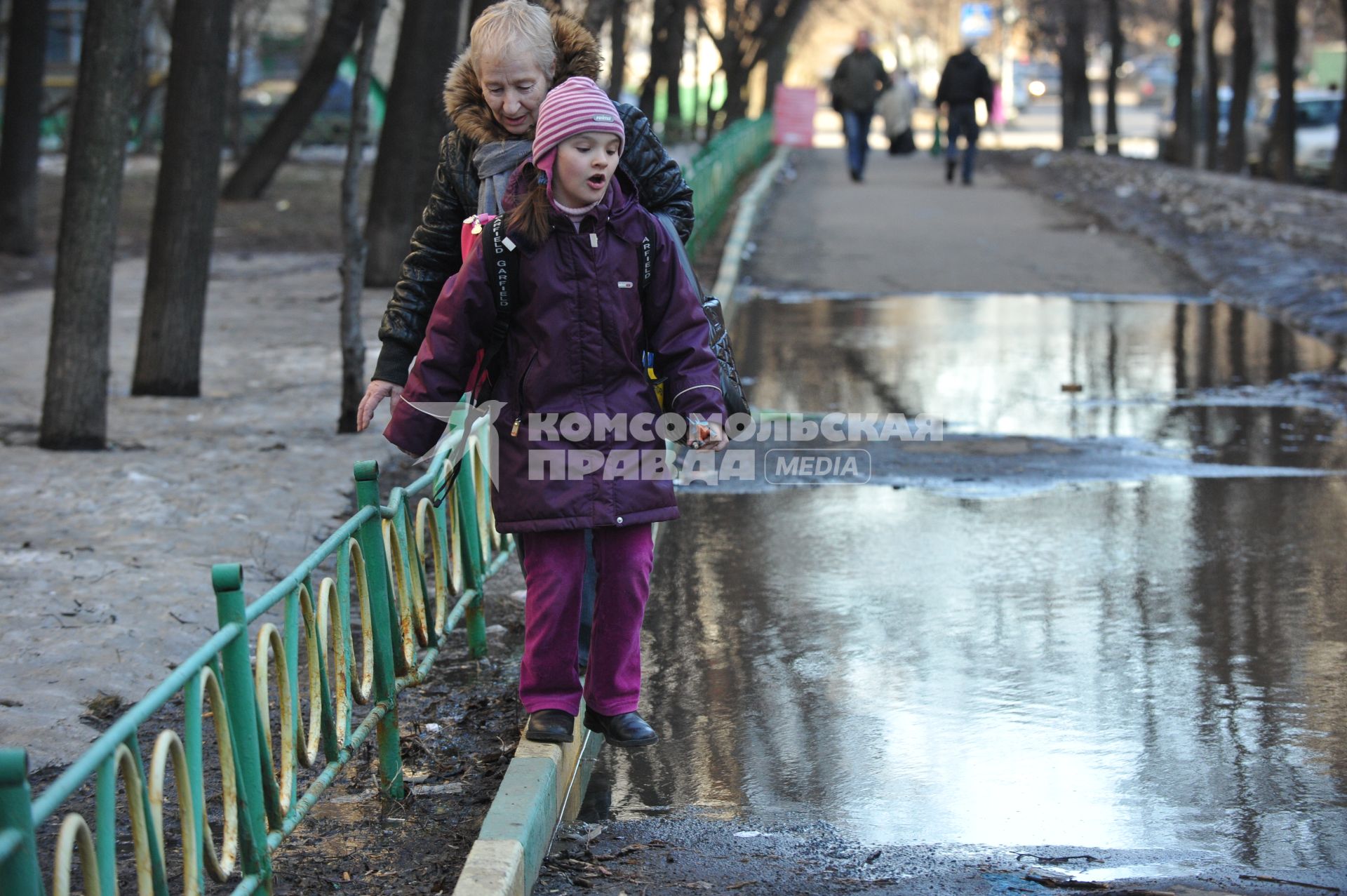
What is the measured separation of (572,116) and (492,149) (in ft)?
1.47

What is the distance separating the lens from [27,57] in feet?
A: 66.8

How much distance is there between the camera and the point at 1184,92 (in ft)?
111

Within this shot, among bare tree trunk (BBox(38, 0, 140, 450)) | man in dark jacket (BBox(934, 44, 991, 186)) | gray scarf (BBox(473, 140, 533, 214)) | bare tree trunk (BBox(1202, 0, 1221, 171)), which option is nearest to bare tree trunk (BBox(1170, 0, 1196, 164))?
bare tree trunk (BBox(1202, 0, 1221, 171))

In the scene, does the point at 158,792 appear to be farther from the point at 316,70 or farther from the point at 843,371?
the point at 316,70

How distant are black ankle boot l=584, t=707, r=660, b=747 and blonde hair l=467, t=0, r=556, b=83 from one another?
1738 millimetres

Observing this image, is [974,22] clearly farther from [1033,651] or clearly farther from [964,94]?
[1033,651]

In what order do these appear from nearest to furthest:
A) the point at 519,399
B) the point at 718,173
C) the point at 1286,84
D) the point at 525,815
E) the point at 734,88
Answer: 1. the point at 525,815
2. the point at 519,399
3. the point at 718,173
4. the point at 1286,84
5. the point at 734,88

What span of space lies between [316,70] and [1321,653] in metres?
19.5

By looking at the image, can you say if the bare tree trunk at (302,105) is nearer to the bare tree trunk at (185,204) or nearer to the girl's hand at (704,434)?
the bare tree trunk at (185,204)

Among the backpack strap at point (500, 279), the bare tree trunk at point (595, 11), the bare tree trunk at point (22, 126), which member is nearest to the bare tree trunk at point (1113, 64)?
the bare tree trunk at point (22, 126)

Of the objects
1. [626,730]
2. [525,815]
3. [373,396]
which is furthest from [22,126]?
[525,815]

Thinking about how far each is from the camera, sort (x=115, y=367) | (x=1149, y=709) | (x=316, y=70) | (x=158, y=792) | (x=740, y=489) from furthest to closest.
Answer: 1. (x=316, y=70)
2. (x=115, y=367)
3. (x=740, y=489)
4. (x=1149, y=709)
5. (x=158, y=792)

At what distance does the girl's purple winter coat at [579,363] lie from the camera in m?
4.17

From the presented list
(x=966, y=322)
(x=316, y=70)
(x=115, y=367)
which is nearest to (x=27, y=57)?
(x=316, y=70)
